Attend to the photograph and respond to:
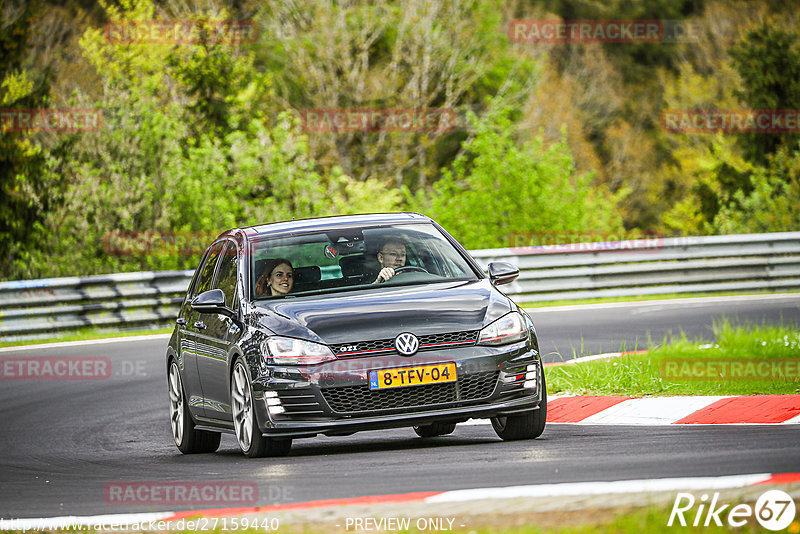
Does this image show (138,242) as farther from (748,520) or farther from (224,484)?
(748,520)

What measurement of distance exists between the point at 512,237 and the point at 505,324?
2170 centimetres

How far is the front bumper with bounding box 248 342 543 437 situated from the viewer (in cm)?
852

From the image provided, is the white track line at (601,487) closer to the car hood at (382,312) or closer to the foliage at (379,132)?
the car hood at (382,312)

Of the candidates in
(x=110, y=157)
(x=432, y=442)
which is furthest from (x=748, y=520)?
(x=110, y=157)

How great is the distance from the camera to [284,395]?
859 cm

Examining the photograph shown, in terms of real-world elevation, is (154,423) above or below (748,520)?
below

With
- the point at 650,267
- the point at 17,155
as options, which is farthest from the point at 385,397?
the point at 17,155

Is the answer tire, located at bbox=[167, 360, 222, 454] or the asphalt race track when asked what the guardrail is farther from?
tire, located at bbox=[167, 360, 222, 454]

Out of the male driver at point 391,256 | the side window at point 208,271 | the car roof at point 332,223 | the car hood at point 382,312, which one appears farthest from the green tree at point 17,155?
the car hood at point 382,312

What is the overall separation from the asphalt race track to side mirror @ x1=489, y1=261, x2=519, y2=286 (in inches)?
42.1

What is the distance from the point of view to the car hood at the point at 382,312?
859 centimetres

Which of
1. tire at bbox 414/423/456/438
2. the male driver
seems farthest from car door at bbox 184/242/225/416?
tire at bbox 414/423/456/438

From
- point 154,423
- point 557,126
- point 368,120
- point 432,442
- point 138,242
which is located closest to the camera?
point 432,442

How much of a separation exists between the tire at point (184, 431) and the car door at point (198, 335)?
0.18 m
